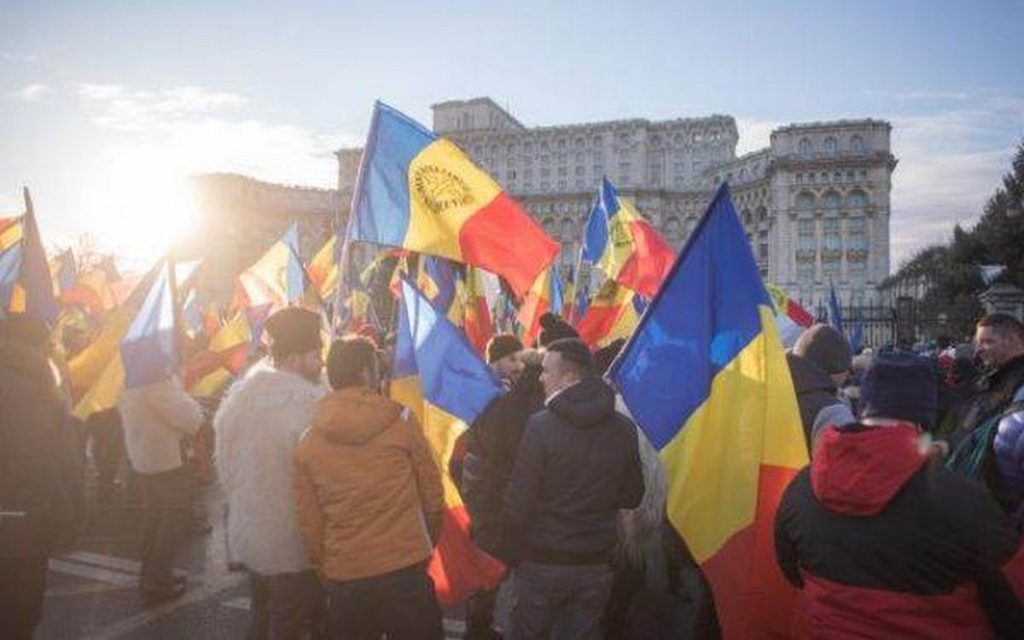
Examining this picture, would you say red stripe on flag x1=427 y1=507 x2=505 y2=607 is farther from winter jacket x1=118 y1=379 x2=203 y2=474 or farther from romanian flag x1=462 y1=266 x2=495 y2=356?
romanian flag x1=462 y1=266 x2=495 y2=356

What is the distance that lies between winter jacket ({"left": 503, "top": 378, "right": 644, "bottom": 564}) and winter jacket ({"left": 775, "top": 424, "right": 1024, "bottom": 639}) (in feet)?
4.15

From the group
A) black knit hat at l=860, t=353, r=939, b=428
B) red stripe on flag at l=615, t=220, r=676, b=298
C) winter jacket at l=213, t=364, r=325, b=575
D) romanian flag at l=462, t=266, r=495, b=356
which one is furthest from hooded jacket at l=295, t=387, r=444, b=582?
red stripe on flag at l=615, t=220, r=676, b=298

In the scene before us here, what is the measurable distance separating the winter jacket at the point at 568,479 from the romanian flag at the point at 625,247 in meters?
4.12

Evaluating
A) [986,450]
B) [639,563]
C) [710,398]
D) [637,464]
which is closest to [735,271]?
[710,398]

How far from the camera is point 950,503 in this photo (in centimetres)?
238

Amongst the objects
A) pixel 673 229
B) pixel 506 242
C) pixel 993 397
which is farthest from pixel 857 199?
pixel 993 397

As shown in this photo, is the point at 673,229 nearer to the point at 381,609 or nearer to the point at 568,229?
the point at 568,229

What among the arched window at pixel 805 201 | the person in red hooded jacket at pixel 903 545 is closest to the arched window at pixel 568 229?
the arched window at pixel 805 201

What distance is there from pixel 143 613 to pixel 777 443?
191 inches

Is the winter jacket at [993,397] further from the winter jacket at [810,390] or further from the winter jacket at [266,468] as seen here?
the winter jacket at [266,468]

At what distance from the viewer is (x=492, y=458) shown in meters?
4.25

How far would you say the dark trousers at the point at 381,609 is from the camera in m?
3.44

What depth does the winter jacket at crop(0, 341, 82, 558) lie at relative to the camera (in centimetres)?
376

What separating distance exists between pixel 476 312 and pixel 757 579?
4564 millimetres
